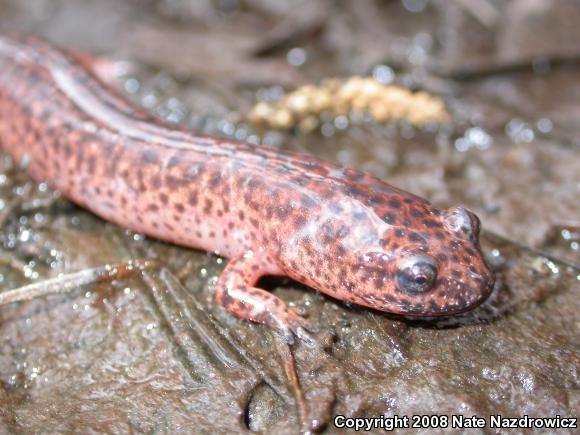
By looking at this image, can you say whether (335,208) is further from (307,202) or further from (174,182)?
(174,182)

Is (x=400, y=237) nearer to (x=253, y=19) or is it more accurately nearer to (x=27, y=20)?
(x=253, y=19)

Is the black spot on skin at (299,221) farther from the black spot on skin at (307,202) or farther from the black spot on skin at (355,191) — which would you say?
the black spot on skin at (355,191)

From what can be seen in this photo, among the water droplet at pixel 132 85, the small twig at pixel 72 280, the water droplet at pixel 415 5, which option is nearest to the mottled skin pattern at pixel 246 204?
the small twig at pixel 72 280

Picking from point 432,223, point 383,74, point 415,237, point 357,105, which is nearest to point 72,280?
point 415,237

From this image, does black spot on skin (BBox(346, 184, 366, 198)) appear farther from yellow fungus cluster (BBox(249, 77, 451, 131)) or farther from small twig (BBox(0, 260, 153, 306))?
yellow fungus cluster (BBox(249, 77, 451, 131))

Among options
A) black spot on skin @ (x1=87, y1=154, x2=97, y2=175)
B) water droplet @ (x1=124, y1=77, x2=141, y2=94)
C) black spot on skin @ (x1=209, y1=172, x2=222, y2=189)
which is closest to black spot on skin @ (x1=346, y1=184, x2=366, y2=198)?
black spot on skin @ (x1=209, y1=172, x2=222, y2=189)

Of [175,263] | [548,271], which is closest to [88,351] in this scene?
[175,263]
